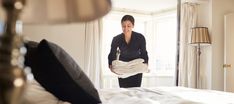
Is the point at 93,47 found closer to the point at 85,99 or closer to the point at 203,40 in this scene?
the point at 203,40

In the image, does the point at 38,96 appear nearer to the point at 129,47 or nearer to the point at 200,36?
the point at 129,47

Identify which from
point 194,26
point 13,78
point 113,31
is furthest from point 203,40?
point 13,78

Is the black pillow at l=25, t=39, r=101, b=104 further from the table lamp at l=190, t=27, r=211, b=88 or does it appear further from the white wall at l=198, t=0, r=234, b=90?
the white wall at l=198, t=0, r=234, b=90

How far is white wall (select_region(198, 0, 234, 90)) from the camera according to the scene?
14.8 feet

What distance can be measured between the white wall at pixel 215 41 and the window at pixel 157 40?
681 mm

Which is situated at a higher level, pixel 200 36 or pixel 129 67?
pixel 200 36

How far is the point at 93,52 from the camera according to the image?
4.09 metres

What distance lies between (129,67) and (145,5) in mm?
1522

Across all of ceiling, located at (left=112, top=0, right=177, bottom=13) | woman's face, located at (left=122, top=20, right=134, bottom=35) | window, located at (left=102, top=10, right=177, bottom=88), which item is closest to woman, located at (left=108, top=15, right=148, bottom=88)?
woman's face, located at (left=122, top=20, right=134, bottom=35)

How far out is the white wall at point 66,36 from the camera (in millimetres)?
3537

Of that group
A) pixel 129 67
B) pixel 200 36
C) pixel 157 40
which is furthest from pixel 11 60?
pixel 157 40

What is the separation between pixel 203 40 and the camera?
432cm

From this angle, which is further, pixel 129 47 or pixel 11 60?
pixel 129 47

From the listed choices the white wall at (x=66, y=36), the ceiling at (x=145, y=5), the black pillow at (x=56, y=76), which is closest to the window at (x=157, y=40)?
the ceiling at (x=145, y=5)
